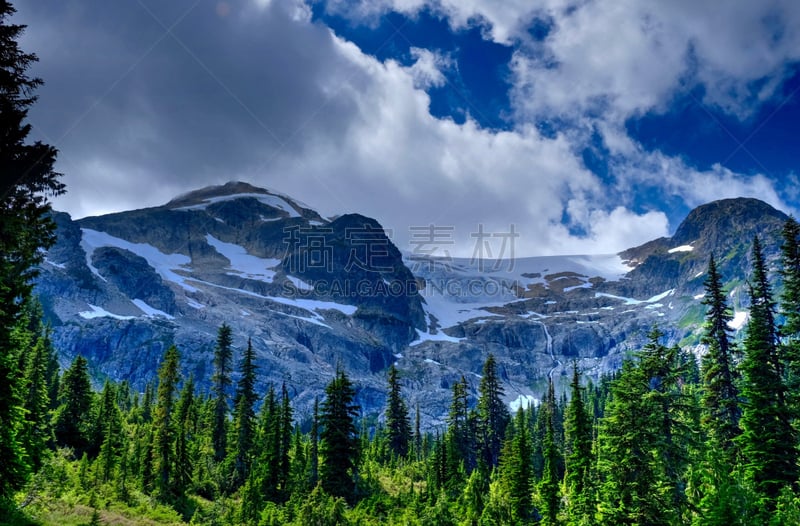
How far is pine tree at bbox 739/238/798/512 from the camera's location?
2923cm

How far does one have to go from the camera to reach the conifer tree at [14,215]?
20078 millimetres

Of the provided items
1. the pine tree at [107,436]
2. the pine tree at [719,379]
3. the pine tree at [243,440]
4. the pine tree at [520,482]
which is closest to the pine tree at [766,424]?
the pine tree at [719,379]

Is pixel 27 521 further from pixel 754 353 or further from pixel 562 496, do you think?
pixel 562 496

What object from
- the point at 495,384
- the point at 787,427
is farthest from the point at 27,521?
the point at 495,384

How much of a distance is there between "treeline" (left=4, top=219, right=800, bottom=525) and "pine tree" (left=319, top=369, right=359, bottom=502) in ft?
0.40

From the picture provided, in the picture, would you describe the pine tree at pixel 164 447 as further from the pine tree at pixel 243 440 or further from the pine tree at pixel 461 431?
the pine tree at pixel 461 431

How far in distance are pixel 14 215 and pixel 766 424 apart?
3767cm

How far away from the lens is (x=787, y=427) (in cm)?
2980

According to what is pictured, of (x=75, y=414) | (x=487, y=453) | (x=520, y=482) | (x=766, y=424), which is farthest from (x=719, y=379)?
(x=75, y=414)

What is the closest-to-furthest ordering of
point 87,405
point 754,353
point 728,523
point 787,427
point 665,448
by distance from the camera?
point 728,523, point 665,448, point 787,427, point 754,353, point 87,405

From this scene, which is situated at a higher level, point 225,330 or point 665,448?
point 225,330

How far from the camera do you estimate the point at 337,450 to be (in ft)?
157

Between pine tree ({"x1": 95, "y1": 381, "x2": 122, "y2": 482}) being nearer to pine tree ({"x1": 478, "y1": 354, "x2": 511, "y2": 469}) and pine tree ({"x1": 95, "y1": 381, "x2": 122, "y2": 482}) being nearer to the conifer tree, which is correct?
the conifer tree

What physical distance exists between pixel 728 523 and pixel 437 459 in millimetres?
39982
